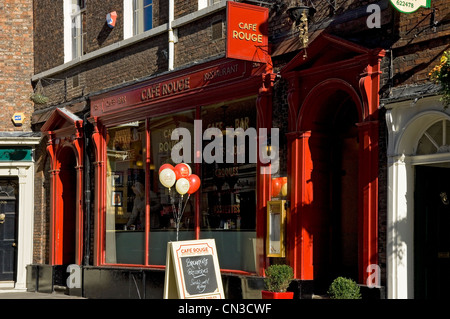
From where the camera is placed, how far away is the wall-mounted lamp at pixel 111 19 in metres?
18.0

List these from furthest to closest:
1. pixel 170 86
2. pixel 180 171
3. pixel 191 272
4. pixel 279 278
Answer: pixel 170 86 < pixel 180 171 < pixel 279 278 < pixel 191 272

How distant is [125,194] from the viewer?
57.9 feet

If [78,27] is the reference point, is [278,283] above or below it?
below

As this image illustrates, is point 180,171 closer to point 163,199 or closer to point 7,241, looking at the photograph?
point 163,199

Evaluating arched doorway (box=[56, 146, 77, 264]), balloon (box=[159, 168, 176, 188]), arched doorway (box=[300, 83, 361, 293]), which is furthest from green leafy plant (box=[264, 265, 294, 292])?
arched doorway (box=[56, 146, 77, 264])

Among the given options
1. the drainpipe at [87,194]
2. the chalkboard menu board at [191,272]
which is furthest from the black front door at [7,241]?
the chalkboard menu board at [191,272]

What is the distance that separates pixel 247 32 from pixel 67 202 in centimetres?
852

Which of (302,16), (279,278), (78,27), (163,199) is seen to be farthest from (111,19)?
(279,278)

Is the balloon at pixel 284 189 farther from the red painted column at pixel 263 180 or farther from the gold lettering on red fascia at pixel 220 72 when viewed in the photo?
the gold lettering on red fascia at pixel 220 72

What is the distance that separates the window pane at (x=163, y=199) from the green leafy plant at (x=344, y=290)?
4.68 meters

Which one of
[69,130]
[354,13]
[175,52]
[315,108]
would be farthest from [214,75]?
[69,130]

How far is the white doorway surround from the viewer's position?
11117mm

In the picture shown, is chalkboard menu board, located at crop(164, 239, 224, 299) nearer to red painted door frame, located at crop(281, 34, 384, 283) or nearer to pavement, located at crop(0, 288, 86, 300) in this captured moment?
Answer: red painted door frame, located at crop(281, 34, 384, 283)

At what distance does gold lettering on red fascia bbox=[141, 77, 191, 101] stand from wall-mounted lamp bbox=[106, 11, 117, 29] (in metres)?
2.08
